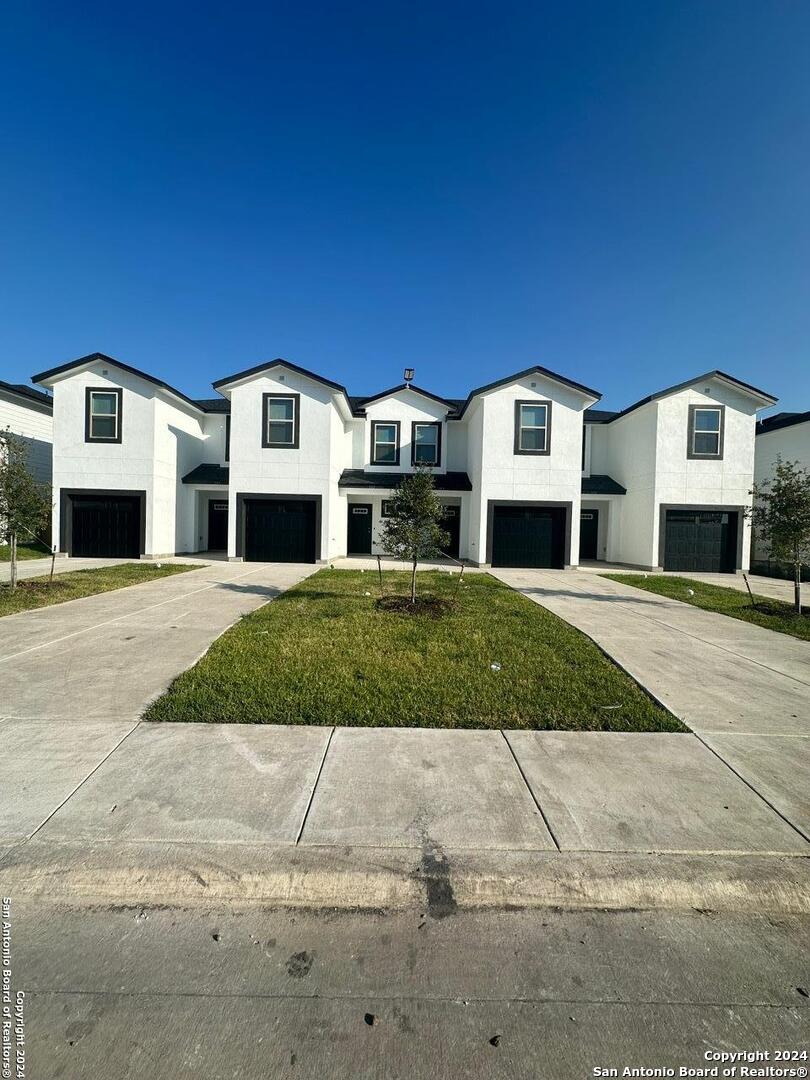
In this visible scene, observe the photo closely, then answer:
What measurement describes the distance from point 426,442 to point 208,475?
9.64 metres

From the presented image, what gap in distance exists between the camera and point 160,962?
2.16m

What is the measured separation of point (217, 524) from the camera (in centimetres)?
2258

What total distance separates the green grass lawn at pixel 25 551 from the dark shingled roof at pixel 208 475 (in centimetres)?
587

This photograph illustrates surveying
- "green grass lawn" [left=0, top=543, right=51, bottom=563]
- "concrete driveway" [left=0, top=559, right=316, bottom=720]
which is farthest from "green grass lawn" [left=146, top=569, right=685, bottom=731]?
"green grass lawn" [left=0, top=543, right=51, bottom=563]

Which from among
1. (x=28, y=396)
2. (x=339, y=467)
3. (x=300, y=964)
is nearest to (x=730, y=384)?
(x=339, y=467)

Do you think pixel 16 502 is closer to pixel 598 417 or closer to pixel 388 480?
pixel 388 480

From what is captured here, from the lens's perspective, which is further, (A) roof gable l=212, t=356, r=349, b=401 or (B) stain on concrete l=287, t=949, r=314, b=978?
(A) roof gable l=212, t=356, r=349, b=401

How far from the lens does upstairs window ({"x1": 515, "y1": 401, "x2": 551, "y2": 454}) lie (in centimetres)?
1753

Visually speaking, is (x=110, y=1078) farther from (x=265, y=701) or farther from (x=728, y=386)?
(x=728, y=386)

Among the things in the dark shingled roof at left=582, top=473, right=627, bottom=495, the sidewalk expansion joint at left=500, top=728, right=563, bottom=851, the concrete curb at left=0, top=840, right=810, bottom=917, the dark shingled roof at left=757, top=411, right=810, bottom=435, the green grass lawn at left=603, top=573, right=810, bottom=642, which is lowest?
the concrete curb at left=0, top=840, right=810, bottom=917

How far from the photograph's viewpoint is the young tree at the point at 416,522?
9.42 meters

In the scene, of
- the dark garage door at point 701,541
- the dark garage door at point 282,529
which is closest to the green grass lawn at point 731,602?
the dark garage door at point 701,541

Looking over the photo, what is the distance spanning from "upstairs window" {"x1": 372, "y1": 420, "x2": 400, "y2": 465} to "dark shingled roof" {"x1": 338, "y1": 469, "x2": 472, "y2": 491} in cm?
70

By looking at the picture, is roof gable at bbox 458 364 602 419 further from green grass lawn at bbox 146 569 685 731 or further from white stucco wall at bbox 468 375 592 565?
green grass lawn at bbox 146 569 685 731
